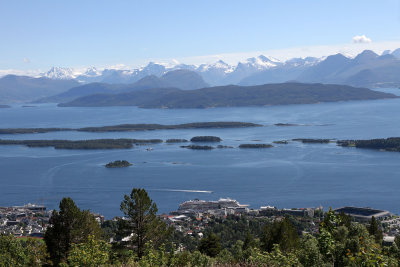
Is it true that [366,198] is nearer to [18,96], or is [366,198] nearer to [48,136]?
[48,136]

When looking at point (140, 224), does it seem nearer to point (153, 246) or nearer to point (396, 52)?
point (153, 246)

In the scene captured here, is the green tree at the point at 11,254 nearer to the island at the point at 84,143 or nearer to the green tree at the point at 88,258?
the green tree at the point at 88,258

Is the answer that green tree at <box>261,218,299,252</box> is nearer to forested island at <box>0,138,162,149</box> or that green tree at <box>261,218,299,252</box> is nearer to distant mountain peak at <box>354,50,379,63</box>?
forested island at <box>0,138,162,149</box>

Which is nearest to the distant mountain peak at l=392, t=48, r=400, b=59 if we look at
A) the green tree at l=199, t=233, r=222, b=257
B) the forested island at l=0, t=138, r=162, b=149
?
the forested island at l=0, t=138, r=162, b=149

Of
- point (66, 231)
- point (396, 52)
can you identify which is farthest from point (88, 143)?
point (396, 52)

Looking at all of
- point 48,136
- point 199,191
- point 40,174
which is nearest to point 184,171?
point 199,191
